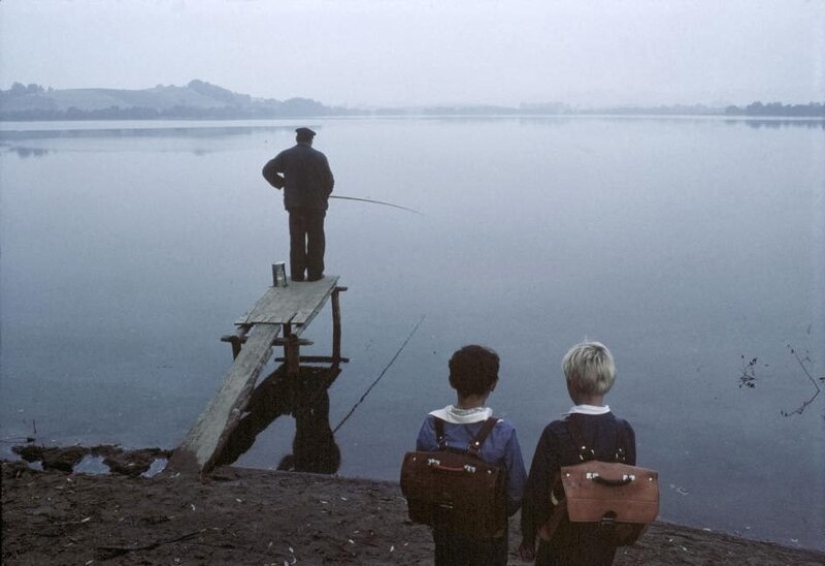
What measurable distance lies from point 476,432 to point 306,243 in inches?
369

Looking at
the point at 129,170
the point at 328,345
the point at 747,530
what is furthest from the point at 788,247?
the point at 129,170

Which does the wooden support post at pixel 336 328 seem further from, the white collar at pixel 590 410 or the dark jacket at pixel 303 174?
the white collar at pixel 590 410

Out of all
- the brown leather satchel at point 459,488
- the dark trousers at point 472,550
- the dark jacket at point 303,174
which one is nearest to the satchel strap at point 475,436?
the brown leather satchel at point 459,488

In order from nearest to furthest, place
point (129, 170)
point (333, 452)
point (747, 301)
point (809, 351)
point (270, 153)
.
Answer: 1. point (333, 452)
2. point (809, 351)
3. point (747, 301)
4. point (129, 170)
5. point (270, 153)

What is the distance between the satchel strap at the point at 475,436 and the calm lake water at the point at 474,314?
5.43 metres

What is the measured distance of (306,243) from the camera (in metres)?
12.7

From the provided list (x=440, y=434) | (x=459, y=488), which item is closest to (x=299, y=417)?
(x=440, y=434)

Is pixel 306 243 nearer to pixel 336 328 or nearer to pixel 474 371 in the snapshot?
pixel 336 328

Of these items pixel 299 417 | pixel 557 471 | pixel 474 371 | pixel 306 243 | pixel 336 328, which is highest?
pixel 474 371

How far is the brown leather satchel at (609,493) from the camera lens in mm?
3469

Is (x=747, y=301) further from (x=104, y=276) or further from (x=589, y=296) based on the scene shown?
(x=104, y=276)

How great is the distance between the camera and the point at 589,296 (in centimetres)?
1923

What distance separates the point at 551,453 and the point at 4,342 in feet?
45.1

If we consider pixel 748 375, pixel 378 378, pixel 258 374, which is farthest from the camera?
pixel 748 375
